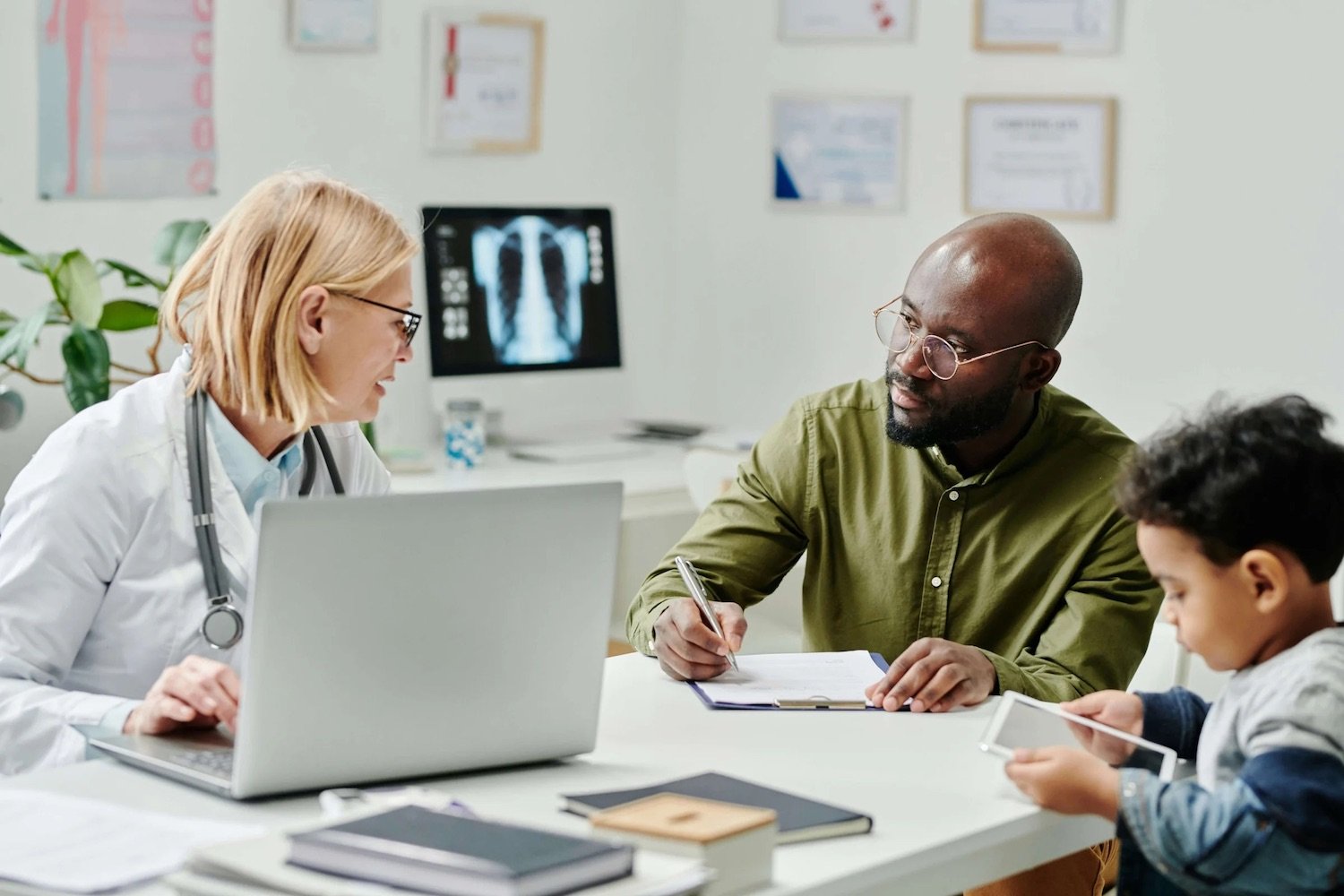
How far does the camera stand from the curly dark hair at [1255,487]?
4.62 ft

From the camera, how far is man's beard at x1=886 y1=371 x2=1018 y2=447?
216 centimetres

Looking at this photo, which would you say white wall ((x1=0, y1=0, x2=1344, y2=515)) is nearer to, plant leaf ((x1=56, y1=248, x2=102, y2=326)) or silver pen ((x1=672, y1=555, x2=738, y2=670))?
plant leaf ((x1=56, y1=248, x2=102, y2=326))

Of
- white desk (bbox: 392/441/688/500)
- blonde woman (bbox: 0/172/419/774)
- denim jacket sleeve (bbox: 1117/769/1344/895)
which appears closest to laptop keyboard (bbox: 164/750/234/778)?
blonde woman (bbox: 0/172/419/774)

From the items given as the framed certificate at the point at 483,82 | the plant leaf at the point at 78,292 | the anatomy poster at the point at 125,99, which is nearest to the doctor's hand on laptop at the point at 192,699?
the plant leaf at the point at 78,292

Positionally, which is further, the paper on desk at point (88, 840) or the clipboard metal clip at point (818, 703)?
the clipboard metal clip at point (818, 703)

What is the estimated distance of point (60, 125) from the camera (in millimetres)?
3393

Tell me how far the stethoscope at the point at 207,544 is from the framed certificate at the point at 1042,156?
253 centimetres

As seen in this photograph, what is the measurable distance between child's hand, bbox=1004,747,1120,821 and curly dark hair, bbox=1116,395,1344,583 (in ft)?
0.66

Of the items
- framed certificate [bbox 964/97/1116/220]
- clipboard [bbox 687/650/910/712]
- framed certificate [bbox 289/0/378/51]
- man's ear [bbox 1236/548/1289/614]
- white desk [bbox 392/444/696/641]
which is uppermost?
framed certificate [bbox 289/0/378/51]

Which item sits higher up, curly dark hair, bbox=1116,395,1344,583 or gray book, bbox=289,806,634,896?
curly dark hair, bbox=1116,395,1344,583

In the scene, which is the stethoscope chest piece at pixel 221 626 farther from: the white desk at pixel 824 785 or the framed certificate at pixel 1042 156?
the framed certificate at pixel 1042 156

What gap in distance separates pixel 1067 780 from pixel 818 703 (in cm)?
40

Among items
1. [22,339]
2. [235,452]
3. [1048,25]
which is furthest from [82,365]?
[1048,25]

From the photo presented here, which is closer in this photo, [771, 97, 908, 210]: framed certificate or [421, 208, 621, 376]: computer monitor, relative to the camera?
[421, 208, 621, 376]: computer monitor
